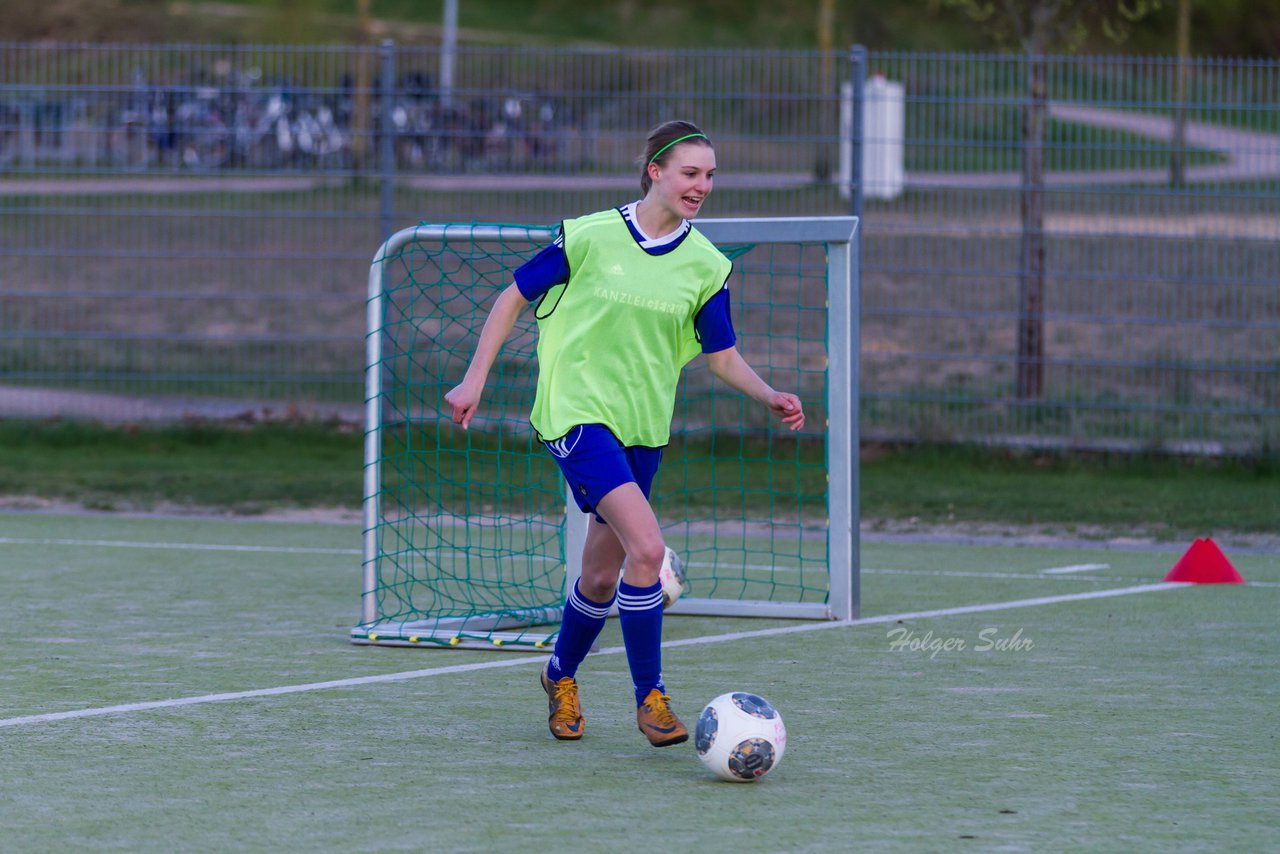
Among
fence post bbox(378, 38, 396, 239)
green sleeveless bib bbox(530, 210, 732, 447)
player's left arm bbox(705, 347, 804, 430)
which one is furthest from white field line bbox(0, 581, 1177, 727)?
fence post bbox(378, 38, 396, 239)

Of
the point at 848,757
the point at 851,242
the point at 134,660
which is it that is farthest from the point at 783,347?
the point at 848,757

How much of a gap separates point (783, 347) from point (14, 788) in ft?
32.3

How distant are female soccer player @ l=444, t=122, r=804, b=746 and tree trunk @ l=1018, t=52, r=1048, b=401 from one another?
22.0ft

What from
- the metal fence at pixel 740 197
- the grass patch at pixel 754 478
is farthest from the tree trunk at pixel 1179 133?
the grass patch at pixel 754 478

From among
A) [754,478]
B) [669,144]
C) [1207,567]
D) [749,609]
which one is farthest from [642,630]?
[754,478]

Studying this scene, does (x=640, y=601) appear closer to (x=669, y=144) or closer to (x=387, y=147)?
(x=669, y=144)

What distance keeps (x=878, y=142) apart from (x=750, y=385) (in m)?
6.53

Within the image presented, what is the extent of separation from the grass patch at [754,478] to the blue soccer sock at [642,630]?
5.23m

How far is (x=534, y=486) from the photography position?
1033cm

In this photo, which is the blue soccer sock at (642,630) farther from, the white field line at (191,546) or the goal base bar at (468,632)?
the white field line at (191,546)

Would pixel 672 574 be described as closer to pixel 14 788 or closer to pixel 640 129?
pixel 14 788

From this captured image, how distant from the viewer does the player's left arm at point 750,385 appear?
18.2 ft

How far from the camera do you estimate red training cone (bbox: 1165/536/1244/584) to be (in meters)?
8.81

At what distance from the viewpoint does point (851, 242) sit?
7.77 meters
